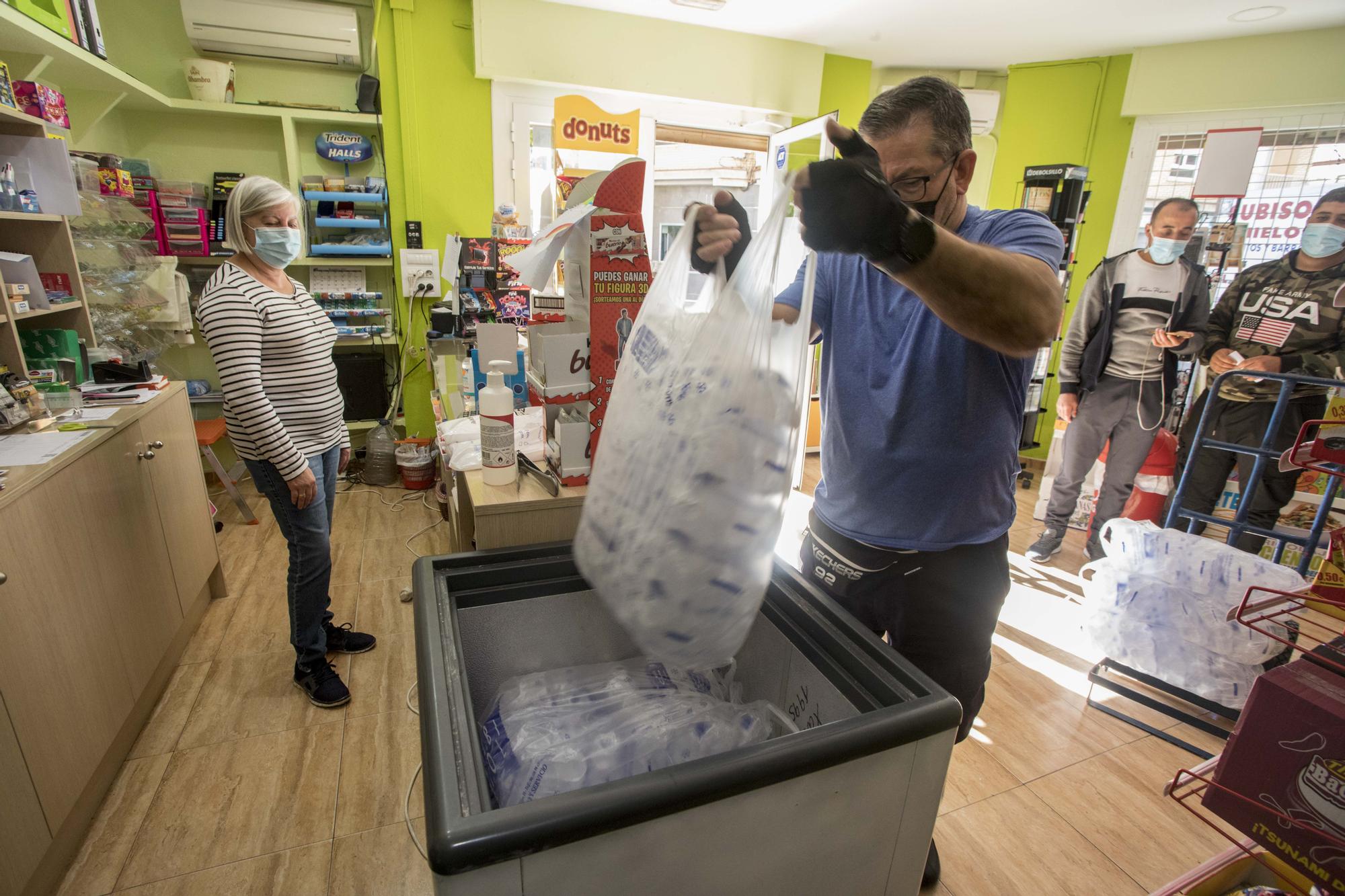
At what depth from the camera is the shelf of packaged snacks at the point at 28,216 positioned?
181 centimetres

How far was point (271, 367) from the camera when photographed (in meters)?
1.63

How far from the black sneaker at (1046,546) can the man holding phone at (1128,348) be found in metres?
0.16

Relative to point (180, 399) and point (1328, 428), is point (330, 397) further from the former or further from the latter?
point (1328, 428)

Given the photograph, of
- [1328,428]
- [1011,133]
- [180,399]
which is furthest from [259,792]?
[1011,133]

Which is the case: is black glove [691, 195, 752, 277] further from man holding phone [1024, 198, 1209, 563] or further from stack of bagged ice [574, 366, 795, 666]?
man holding phone [1024, 198, 1209, 563]

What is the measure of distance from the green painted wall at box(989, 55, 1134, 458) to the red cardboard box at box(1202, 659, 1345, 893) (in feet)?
12.7

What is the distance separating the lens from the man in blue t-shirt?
0.75 meters

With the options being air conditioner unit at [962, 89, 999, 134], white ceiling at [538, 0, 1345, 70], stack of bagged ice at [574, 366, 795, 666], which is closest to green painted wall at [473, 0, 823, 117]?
white ceiling at [538, 0, 1345, 70]

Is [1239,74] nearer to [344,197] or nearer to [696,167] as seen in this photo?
[696,167]

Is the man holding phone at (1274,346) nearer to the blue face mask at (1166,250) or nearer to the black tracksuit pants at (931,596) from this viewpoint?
the blue face mask at (1166,250)

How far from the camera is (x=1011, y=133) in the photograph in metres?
4.29

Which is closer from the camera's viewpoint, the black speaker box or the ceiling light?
the ceiling light

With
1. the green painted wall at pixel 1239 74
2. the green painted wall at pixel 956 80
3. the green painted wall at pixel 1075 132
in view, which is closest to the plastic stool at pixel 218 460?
the green painted wall at pixel 956 80

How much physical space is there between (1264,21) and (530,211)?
4115 millimetres
